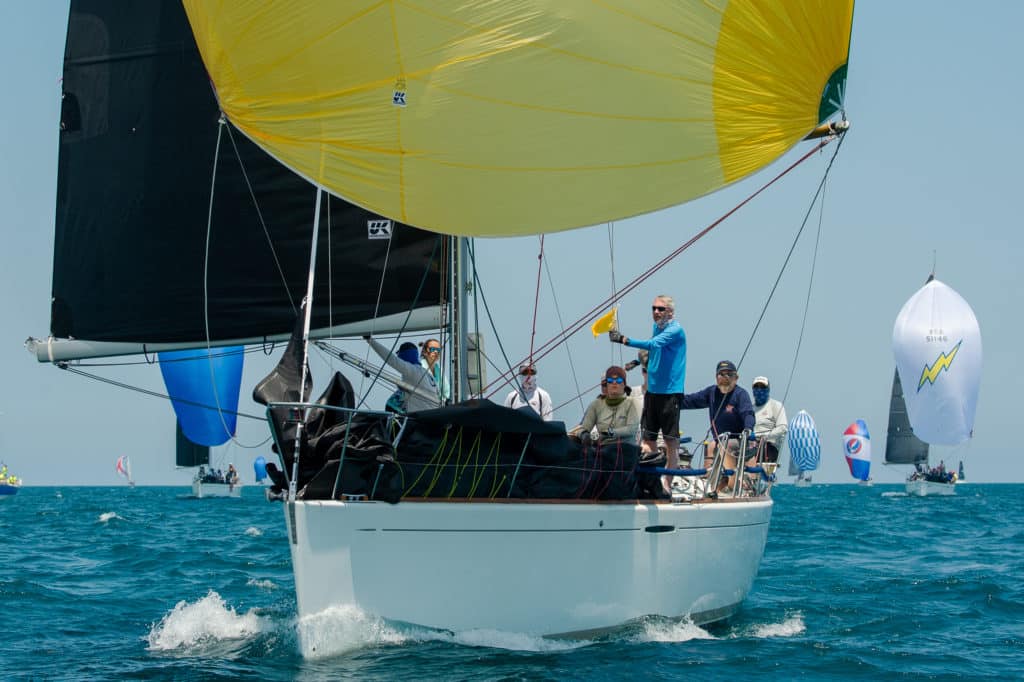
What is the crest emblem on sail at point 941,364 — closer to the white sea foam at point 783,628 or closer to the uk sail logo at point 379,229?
the white sea foam at point 783,628

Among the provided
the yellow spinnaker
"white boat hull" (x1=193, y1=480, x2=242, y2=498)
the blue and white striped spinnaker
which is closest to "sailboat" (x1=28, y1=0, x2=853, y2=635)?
the yellow spinnaker

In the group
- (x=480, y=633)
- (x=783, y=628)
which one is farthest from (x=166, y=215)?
(x=783, y=628)

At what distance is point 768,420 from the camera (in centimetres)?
1123

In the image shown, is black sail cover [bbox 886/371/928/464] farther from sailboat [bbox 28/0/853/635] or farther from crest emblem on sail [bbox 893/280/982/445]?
sailboat [bbox 28/0/853/635]

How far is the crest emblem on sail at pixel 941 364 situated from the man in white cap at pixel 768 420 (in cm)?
3041

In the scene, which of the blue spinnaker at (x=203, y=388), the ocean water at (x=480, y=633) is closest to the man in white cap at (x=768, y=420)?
the ocean water at (x=480, y=633)

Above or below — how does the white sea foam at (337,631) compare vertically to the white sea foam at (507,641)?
above

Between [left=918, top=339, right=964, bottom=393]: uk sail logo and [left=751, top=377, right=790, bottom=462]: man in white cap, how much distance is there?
30.3 m

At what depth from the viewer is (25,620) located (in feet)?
31.7

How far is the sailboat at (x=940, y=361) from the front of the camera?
39.2 meters

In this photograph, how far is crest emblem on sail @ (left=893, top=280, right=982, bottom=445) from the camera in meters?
39.2

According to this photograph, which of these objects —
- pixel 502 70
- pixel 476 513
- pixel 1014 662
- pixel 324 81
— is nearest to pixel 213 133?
pixel 324 81

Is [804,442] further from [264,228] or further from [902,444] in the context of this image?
[264,228]

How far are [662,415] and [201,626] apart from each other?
4116 mm
